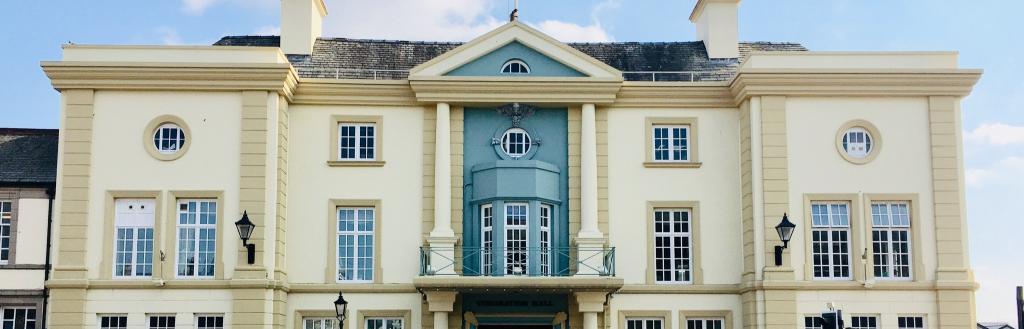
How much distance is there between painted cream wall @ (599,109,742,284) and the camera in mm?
28516

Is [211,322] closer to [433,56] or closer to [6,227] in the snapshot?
[6,227]

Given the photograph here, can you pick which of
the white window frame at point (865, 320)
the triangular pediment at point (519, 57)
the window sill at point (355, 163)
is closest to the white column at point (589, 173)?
the triangular pediment at point (519, 57)

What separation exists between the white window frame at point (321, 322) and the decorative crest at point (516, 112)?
610 centimetres

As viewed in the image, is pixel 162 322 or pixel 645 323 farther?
pixel 645 323

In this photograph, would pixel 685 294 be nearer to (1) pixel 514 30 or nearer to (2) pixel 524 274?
(2) pixel 524 274

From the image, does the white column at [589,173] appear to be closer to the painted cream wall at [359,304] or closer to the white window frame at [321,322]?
the painted cream wall at [359,304]

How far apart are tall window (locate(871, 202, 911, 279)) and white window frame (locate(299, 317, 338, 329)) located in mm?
12195

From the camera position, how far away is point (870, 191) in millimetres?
28047

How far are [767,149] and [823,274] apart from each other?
3.06m

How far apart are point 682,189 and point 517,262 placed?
14.0ft

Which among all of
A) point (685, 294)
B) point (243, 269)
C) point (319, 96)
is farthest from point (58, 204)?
point (685, 294)

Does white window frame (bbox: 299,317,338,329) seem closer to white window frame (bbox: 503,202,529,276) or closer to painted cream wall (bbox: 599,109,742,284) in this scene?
white window frame (bbox: 503,202,529,276)

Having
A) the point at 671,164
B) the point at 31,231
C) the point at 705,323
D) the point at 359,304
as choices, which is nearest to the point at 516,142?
the point at 671,164

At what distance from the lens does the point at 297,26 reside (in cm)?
3152
